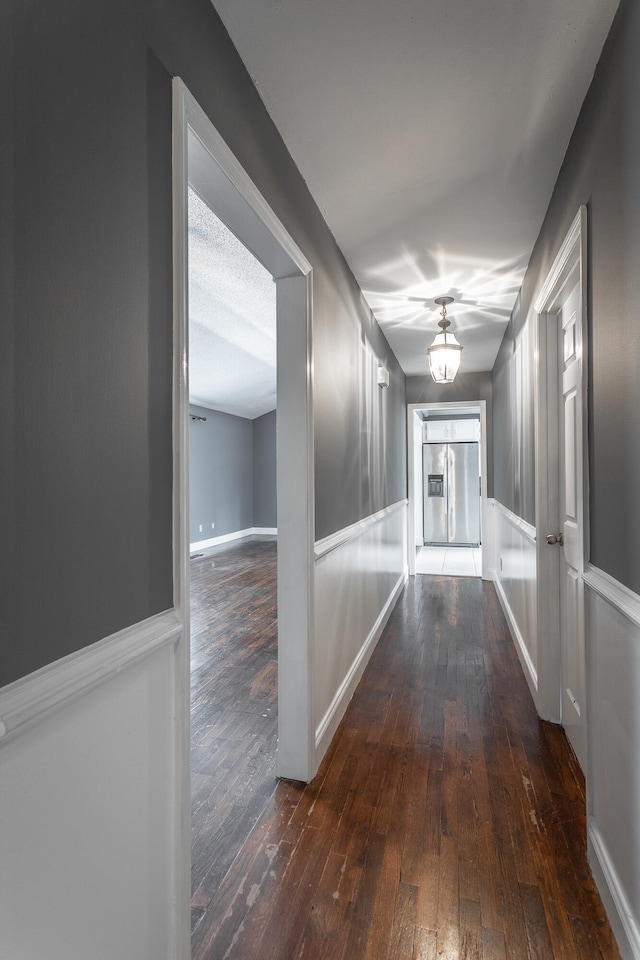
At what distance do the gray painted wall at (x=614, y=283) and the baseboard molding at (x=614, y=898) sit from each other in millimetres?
795

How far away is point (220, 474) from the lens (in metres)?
9.31

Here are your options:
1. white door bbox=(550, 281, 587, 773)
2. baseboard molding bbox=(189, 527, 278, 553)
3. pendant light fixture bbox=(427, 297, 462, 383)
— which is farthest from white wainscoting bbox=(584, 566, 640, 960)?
baseboard molding bbox=(189, 527, 278, 553)

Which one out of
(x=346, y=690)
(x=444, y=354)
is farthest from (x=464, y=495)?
(x=346, y=690)

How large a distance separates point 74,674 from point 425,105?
1.91m

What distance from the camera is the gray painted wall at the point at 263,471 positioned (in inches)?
413

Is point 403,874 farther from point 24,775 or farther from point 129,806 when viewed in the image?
point 24,775

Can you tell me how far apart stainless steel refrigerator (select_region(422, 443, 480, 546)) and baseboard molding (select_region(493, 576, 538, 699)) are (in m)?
4.09

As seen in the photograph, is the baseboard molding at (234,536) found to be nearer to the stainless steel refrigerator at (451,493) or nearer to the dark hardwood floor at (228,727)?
the stainless steel refrigerator at (451,493)

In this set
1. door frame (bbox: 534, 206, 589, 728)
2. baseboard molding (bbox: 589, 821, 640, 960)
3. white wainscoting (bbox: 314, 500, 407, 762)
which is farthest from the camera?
door frame (bbox: 534, 206, 589, 728)

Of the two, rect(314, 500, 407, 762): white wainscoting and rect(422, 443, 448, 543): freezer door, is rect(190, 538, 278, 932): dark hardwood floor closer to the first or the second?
rect(314, 500, 407, 762): white wainscoting

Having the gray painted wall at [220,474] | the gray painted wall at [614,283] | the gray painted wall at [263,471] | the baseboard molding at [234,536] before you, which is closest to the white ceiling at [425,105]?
the gray painted wall at [614,283]

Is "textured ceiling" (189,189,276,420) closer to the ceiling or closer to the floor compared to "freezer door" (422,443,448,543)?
closer to the ceiling

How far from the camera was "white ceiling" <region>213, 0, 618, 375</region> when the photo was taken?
1.38 metres

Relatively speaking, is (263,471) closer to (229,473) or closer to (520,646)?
(229,473)
